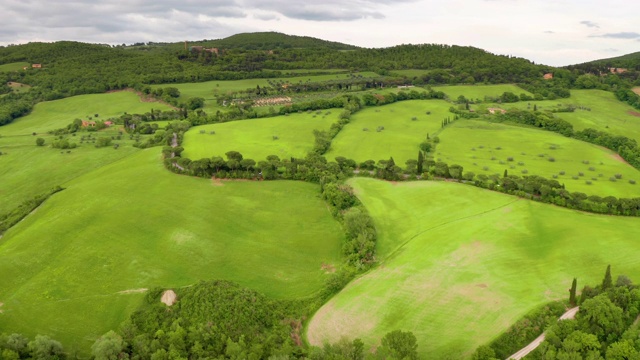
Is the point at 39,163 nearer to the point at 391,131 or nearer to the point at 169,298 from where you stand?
the point at 169,298

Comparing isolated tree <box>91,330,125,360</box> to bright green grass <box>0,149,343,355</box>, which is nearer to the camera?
isolated tree <box>91,330,125,360</box>

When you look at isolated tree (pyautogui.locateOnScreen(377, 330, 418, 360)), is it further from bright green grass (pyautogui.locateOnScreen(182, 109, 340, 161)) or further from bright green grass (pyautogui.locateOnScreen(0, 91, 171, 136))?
bright green grass (pyautogui.locateOnScreen(0, 91, 171, 136))

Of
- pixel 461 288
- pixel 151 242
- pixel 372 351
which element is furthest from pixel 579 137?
pixel 151 242

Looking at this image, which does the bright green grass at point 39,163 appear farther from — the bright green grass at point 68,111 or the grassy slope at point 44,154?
the bright green grass at point 68,111

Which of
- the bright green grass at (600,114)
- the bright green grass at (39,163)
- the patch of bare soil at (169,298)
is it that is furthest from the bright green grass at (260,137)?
the bright green grass at (600,114)

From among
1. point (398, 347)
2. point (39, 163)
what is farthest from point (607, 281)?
point (39, 163)

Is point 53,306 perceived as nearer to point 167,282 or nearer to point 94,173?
point 167,282

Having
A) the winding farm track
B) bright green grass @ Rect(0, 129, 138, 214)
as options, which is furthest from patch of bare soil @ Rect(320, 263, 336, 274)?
bright green grass @ Rect(0, 129, 138, 214)
